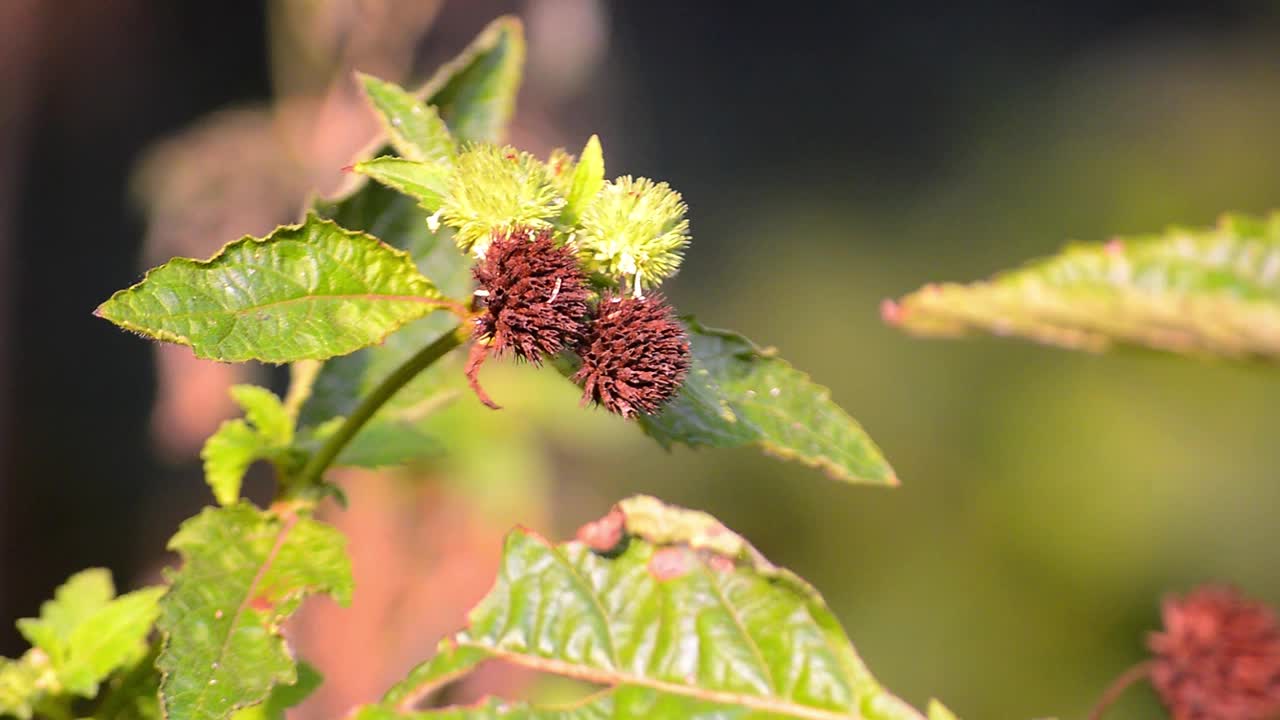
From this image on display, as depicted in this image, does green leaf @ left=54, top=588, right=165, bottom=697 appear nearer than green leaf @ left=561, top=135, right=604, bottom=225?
No

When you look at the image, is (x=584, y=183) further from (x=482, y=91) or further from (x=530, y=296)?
(x=482, y=91)

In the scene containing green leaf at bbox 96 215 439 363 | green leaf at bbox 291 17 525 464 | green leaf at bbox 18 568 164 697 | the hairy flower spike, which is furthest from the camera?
green leaf at bbox 291 17 525 464

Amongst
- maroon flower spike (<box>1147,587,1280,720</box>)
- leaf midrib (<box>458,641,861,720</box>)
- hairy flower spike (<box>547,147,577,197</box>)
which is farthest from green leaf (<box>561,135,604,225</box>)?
maroon flower spike (<box>1147,587,1280,720</box>)

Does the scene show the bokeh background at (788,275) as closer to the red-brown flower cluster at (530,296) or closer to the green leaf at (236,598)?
the green leaf at (236,598)

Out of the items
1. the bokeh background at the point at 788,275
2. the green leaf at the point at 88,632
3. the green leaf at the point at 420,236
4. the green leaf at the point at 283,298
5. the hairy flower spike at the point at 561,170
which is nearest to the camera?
the green leaf at the point at 283,298

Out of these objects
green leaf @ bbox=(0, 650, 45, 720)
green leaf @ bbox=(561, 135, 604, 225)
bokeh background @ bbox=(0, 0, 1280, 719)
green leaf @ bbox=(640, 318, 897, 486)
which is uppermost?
bokeh background @ bbox=(0, 0, 1280, 719)

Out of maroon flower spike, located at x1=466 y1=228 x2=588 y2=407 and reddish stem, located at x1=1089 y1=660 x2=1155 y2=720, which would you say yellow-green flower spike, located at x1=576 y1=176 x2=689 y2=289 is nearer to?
maroon flower spike, located at x1=466 y1=228 x2=588 y2=407

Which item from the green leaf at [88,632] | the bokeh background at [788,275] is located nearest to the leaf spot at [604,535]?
the green leaf at [88,632]
